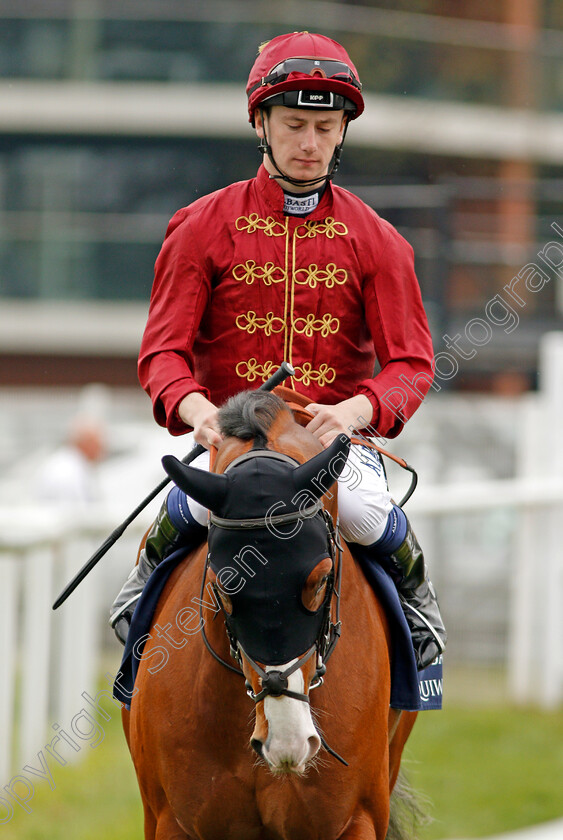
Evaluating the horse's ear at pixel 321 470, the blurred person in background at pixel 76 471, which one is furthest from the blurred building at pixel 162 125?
the horse's ear at pixel 321 470

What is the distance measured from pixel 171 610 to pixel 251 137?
17.1 m

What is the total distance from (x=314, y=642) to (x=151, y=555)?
102 cm

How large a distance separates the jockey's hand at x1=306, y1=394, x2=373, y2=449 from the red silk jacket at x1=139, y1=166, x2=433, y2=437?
0.53 feet

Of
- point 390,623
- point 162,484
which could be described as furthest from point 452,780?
point 162,484

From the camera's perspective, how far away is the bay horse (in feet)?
9.14

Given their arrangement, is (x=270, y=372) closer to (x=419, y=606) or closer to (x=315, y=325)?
(x=315, y=325)

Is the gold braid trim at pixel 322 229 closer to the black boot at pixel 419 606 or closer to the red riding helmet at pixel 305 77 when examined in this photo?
the red riding helmet at pixel 305 77

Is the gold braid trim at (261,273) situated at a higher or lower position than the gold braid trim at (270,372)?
higher

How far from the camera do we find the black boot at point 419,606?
3805mm

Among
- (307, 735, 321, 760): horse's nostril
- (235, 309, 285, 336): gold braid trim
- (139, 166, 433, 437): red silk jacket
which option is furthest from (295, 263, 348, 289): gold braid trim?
(307, 735, 321, 760): horse's nostril

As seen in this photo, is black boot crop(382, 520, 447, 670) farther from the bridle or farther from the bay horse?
the bridle

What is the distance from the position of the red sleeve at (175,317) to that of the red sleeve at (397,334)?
52 centimetres

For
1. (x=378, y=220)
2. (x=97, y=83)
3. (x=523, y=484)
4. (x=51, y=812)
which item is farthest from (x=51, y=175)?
Answer: (x=378, y=220)

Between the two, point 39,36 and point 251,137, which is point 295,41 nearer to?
point 251,137
